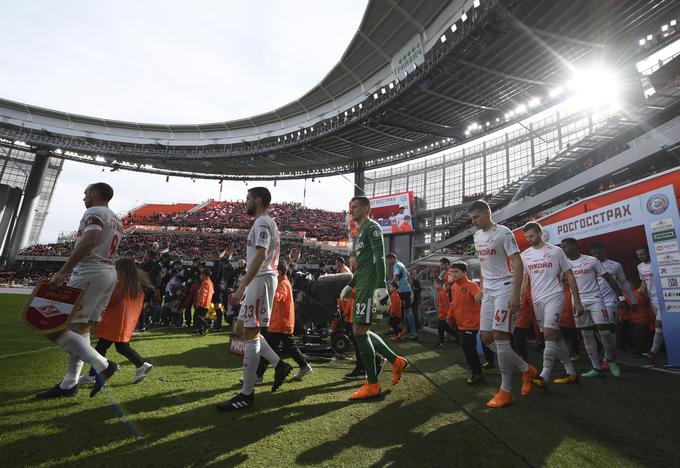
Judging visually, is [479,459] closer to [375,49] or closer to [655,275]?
[655,275]

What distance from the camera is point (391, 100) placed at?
20359mm

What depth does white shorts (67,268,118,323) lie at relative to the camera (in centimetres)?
315

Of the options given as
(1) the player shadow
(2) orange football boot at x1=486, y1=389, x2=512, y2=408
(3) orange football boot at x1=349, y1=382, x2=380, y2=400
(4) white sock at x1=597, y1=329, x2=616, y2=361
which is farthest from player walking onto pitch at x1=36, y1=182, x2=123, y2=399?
(4) white sock at x1=597, y1=329, x2=616, y2=361

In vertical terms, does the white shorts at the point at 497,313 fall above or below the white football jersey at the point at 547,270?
below

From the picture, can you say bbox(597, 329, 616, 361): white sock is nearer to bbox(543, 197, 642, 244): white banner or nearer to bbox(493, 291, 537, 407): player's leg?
bbox(543, 197, 642, 244): white banner

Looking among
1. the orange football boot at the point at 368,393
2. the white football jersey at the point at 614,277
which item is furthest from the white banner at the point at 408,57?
the orange football boot at the point at 368,393

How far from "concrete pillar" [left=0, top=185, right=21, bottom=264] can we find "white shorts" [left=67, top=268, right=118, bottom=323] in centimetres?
4244

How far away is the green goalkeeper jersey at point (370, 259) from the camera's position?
3449 millimetres

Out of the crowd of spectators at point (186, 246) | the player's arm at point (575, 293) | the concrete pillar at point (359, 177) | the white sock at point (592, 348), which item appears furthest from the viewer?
the crowd of spectators at point (186, 246)

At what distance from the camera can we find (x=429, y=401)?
3.29 metres

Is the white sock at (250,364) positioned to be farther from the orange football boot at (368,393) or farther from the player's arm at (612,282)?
the player's arm at (612,282)

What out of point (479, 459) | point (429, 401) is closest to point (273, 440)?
point (479, 459)

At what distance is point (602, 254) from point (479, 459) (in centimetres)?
518

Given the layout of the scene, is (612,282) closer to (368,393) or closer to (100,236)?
(368,393)
